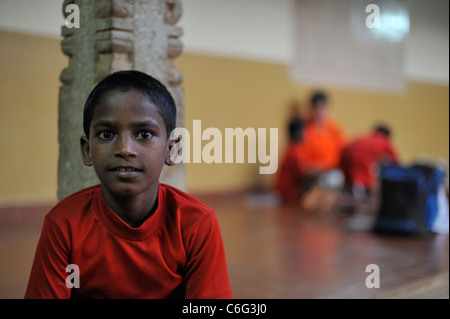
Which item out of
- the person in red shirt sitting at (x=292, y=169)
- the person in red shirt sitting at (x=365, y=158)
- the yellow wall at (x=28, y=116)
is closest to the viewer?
the yellow wall at (x=28, y=116)

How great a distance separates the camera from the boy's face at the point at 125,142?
187 centimetres

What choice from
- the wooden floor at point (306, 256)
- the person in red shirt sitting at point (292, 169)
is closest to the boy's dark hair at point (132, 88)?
the wooden floor at point (306, 256)

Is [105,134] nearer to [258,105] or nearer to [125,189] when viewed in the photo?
[125,189]

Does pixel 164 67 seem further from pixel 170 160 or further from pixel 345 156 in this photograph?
pixel 345 156

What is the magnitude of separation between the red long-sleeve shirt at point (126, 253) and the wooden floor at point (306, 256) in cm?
150

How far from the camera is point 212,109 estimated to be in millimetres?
7758

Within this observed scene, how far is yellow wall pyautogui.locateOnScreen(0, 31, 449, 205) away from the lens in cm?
580

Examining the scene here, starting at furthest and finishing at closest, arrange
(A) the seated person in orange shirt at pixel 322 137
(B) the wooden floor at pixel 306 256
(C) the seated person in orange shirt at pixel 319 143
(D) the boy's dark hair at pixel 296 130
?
(A) the seated person in orange shirt at pixel 322 137, (D) the boy's dark hair at pixel 296 130, (C) the seated person in orange shirt at pixel 319 143, (B) the wooden floor at pixel 306 256

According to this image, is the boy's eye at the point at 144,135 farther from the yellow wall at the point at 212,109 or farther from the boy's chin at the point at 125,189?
the yellow wall at the point at 212,109

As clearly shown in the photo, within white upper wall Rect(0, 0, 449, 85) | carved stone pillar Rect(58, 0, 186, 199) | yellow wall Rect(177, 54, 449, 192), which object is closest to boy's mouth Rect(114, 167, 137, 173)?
carved stone pillar Rect(58, 0, 186, 199)

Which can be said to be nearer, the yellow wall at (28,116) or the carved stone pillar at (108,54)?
the carved stone pillar at (108,54)

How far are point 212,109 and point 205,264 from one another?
19.1 feet

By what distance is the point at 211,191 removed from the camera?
7828mm
